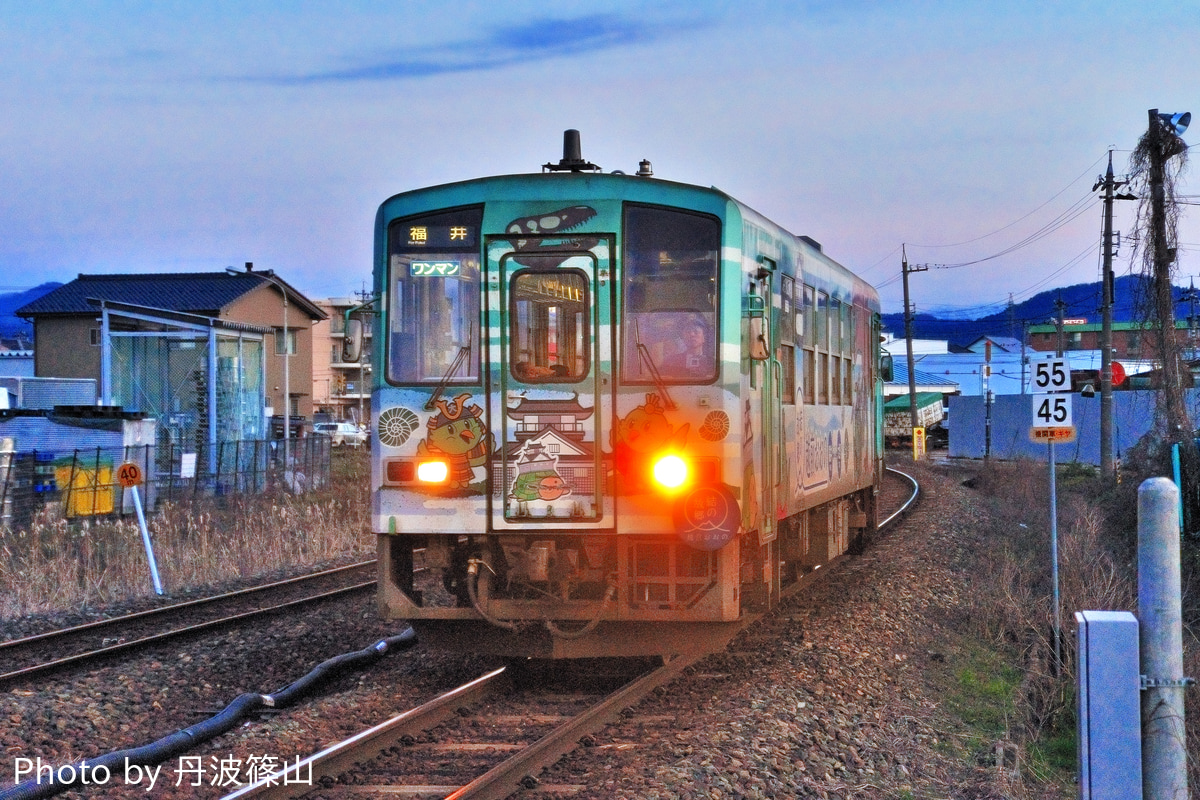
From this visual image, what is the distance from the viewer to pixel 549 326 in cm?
820

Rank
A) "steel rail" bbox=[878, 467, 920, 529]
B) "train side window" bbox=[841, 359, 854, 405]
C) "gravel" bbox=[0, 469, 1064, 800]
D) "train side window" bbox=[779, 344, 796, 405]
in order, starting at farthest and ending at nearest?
"steel rail" bbox=[878, 467, 920, 529]
"train side window" bbox=[841, 359, 854, 405]
"train side window" bbox=[779, 344, 796, 405]
"gravel" bbox=[0, 469, 1064, 800]

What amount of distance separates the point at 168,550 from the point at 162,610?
15.1 feet

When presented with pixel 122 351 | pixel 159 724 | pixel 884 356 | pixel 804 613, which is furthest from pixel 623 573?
pixel 122 351

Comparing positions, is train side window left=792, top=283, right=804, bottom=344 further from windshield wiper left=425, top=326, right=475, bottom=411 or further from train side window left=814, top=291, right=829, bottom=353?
windshield wiper left=425, top=326, right=475, bottom=411

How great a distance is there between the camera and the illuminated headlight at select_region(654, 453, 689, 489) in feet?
26.1

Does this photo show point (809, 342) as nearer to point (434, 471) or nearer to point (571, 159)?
point (571, 159)

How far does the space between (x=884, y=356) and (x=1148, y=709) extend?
46.1ft

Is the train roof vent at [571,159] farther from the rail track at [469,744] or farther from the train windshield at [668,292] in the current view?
the rail track at [469,744]

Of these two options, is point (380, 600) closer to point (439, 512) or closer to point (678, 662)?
point (439, 512)

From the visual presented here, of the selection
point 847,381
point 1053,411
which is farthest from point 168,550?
point 1053,411

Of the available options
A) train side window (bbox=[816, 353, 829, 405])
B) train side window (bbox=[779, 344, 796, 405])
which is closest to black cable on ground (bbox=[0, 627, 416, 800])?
train side window (bbox=[779, 344, 796, 405])

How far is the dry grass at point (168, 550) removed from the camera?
1356 cm

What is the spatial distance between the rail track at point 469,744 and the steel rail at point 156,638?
2.98 meters

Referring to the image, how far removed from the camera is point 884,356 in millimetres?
16688
